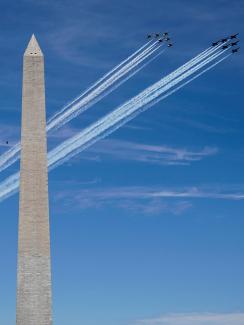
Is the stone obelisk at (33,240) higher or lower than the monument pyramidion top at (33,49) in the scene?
lower

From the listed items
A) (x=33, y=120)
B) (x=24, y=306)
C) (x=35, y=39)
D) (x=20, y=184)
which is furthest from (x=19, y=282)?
(x=35, y=39)

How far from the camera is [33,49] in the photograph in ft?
203

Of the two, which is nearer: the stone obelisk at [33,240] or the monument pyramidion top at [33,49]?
the stone obelisk at [33,240]

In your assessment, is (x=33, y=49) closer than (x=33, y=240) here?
No

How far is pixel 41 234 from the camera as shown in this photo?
5862 centimetres

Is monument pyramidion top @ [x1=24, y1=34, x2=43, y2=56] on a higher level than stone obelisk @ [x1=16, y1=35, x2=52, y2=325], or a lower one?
higher

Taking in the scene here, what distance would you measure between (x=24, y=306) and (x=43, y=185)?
7.22 metres

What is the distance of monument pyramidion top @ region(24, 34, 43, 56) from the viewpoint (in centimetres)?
6166

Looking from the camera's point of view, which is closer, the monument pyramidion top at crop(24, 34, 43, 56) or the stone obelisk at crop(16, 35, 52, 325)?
the stone obelisk at crop(16, 35, 52, 325)

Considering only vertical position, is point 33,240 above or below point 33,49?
below

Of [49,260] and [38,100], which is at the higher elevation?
[38,100]

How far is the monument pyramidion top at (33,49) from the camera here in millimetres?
61662

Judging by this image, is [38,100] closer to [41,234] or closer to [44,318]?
[41,234]

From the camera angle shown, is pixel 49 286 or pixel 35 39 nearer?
pixel 49 286
